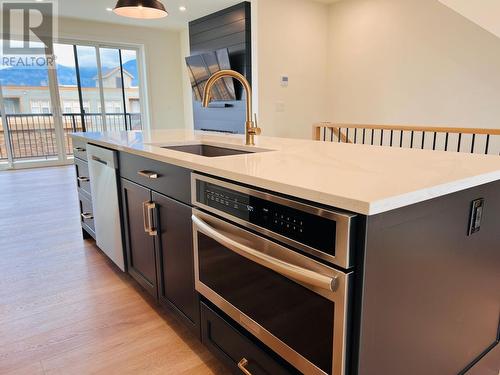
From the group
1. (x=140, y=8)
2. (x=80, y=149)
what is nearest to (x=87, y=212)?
(x=80, y=149)

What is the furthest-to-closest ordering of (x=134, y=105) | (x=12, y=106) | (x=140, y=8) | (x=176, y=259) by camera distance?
(x=134, y=105) < (x=12, y=106) < (x=140, y=8) < (x=176, y=259)

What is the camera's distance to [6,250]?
9.25 feet

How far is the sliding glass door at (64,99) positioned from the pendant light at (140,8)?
4.57 m

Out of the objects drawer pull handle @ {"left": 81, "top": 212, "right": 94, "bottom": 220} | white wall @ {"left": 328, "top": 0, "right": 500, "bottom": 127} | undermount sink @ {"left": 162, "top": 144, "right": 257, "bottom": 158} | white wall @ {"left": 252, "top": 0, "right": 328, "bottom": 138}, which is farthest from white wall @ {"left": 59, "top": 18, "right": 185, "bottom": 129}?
undermount sink @ {"left": 162, "top": 144, "right": 257, "bottom": 158}

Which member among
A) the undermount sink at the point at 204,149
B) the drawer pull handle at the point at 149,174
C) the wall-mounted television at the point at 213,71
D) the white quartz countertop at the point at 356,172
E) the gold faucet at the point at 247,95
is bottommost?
the drawer pull handle at the point at 149,174

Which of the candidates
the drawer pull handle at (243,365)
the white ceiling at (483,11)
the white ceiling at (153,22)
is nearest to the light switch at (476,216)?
the drawer pull handle at (243,365)

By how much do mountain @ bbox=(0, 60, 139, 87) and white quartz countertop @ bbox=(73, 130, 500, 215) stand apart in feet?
19.5

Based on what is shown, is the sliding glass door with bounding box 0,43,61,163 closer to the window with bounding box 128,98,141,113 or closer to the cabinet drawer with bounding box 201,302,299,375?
the window with bounding box 128,98,141,113

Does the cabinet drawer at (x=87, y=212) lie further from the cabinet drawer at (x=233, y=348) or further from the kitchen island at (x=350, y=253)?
the cabinet drawer at (x=233, y=348)

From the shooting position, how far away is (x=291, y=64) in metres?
5.14

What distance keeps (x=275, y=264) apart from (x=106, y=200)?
1.60 meters

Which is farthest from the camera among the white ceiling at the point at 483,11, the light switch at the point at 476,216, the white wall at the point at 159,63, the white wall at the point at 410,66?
the white wall at the point at 159,63

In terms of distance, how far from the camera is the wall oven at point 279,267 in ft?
2.87

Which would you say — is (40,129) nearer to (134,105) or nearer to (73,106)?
(73,106)
